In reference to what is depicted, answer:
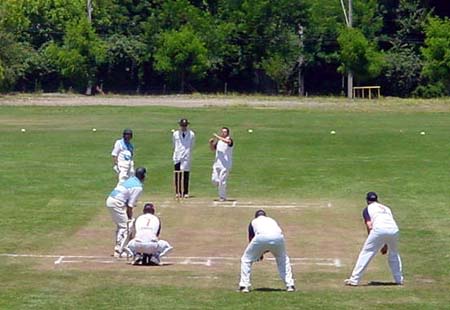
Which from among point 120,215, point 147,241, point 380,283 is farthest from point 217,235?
point 380,283

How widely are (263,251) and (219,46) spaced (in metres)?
85.6

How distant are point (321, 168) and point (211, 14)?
67248 mm

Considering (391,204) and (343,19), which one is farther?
(343,19)

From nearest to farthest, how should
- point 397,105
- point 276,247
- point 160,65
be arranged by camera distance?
point 276,247, point 397,105, point 160,65

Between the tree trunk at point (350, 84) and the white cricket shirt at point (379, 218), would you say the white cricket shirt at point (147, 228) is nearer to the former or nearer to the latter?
the white cricket shirt at point (379, 218)

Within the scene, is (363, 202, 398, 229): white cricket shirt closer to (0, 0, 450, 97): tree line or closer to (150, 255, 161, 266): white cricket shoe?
(150, 255, 161, 266): white cricket shoe

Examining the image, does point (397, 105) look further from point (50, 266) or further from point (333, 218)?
point (50, 266)

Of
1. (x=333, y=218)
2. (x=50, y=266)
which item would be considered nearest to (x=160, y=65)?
(x=333, y=218)

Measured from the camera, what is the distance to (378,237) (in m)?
18.8

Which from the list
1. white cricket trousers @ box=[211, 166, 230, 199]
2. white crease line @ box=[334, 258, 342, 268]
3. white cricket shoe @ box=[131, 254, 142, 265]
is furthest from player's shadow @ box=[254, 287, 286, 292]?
white cricket trousers @ box=[211, 166, 230, 199]

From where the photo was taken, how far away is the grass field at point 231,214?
62.4ft

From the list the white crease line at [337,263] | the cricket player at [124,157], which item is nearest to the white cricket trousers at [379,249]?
the white crease line at [337,263]

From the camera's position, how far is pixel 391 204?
32062 millimetres

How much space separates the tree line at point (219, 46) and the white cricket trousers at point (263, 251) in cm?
7956
